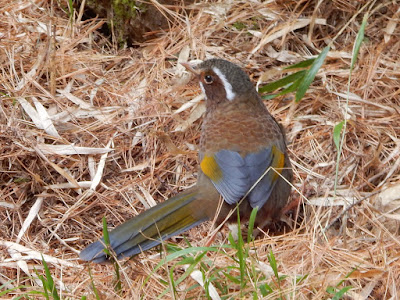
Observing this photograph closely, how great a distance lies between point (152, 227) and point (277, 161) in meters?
0.94

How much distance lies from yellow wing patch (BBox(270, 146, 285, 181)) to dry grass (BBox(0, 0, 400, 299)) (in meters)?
→ 0.37

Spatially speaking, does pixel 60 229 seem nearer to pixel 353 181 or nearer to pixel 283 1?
pixel 353 181

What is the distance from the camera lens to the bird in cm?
419

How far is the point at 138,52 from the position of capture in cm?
607

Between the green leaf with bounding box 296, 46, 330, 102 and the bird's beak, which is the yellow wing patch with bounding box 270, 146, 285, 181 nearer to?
the green leaf with bounding box 296, 46, 330, 102

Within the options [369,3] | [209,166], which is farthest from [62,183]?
[369,3]

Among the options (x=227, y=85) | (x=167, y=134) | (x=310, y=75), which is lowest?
(x=167, y=134)

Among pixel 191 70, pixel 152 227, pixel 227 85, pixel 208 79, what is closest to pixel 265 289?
pixel 152 227

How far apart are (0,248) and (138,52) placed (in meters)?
2.32

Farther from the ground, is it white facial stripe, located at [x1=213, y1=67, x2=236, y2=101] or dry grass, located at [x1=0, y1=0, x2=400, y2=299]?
white facial stripe, located at [x1=213, y1=67, x2=236, y2=101]

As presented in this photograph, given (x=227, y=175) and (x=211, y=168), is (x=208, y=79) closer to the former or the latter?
(x=211, y=168)

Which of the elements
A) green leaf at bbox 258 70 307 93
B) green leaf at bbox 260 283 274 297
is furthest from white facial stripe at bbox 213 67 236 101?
green leaf at bbox 260 283 274 297

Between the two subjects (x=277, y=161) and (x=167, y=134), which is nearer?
(x=277, y=161)

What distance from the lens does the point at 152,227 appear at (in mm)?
4227
